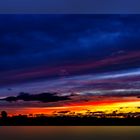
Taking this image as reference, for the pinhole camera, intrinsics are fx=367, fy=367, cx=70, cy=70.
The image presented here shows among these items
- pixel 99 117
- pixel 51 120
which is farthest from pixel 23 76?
pixel 99 117

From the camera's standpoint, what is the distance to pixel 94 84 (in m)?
4.49

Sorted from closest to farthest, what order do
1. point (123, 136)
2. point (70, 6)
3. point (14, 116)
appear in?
point (70, 6)
point (14, 116)
point (123, 136)

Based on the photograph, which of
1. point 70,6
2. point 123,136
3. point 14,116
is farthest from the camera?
point 123,136

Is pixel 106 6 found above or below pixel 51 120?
above

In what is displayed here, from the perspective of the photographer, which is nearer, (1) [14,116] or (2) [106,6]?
(2) [106,6]

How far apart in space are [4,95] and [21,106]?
0.79 feet

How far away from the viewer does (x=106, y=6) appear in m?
3.73

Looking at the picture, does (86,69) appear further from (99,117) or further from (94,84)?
(99,117)

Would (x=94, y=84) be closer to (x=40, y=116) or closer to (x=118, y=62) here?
(x=118, y=62)

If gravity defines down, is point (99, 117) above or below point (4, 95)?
below

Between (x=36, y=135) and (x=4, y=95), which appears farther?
(x=36, y=135)

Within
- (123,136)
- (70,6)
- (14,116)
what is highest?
(70,6)

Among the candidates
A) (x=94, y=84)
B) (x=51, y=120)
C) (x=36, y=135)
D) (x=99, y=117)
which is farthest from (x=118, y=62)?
(x=36, y=135)

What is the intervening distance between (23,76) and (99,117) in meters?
1.03
